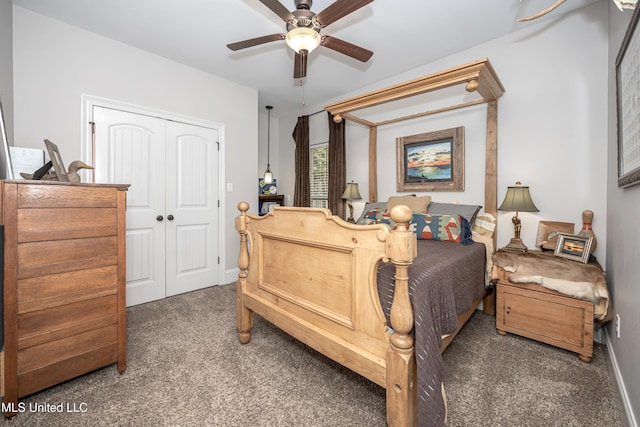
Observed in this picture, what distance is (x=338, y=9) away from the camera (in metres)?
1.70

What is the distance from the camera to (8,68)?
82.2 inches

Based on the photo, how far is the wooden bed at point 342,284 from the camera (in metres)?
1.12

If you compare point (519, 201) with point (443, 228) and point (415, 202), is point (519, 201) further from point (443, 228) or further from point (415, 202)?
point (415, 202)

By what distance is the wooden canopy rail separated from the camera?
1.97 m

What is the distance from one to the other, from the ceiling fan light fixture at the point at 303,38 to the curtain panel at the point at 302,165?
2.52 m

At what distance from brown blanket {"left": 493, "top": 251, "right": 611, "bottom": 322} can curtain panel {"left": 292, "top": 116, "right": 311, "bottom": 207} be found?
2.85 m

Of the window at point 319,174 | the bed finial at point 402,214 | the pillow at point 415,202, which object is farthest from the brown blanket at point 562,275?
the window at point 319,174

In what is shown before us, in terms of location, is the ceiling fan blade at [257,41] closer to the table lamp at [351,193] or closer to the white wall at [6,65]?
the white wall at [6,65]

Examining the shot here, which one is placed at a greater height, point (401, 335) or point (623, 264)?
point (623, 264)

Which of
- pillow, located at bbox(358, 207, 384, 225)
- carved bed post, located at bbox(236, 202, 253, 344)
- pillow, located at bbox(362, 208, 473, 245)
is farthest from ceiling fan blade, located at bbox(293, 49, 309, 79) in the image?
pillow, located at bbox(358, 207, 384, 225)

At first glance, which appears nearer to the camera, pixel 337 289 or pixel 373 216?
pixel 337 289

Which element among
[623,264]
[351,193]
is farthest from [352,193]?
[623,264]

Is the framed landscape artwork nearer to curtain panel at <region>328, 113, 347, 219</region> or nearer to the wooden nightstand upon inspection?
curtain panel at <region>328, 113, 347, 219</region>

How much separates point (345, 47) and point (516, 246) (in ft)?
7.22
